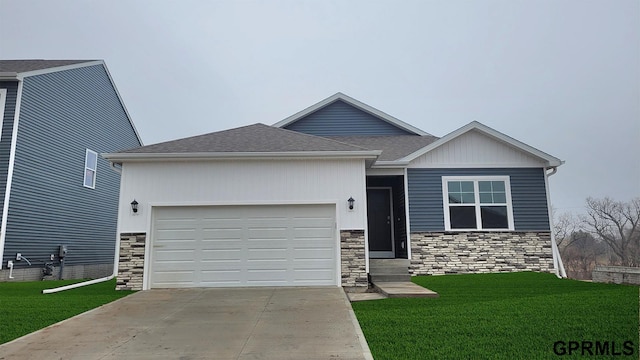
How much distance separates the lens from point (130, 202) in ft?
28.9

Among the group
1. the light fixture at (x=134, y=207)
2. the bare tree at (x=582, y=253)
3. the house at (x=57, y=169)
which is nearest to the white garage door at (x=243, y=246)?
the light fixture at (x=134, y=207)

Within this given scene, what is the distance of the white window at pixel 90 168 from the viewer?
46.5 feet

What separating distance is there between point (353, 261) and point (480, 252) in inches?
164

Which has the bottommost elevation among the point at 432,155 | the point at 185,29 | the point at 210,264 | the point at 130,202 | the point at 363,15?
the point at 210,264

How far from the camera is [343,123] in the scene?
49.1ft

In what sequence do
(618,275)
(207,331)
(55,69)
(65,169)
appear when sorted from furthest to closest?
(65,169), (55,69), (618,275), (207,331)

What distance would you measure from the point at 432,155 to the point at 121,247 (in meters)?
8.15

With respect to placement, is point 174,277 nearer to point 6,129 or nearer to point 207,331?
point 207,331

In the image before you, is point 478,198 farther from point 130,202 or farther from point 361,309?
point 130,202

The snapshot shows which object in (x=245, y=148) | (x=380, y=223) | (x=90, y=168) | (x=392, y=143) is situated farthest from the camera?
(x=90, y=168)

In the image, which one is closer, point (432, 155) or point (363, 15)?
point (432, 155)

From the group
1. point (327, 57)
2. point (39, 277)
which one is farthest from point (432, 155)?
point (327, 57)

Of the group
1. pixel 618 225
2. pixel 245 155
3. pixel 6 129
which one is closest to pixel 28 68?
pixel 6 129

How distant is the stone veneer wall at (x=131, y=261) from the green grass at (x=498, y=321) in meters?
4.93
